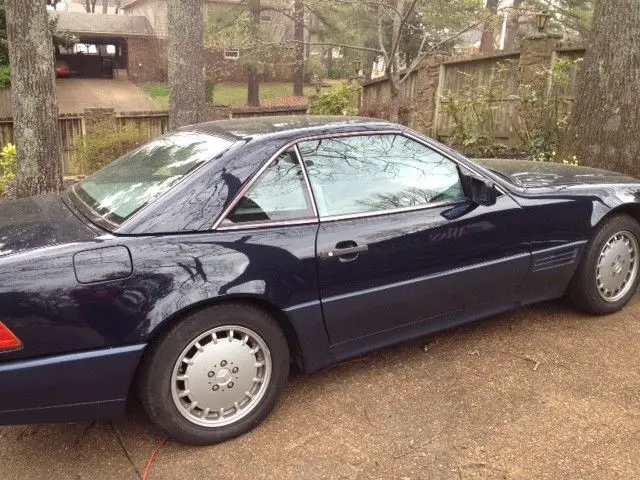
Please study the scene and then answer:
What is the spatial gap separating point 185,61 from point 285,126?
229 inches

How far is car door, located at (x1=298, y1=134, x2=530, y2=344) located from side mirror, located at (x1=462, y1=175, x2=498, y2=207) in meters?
0.04

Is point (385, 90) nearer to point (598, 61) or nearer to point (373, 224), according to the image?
point (598, 61)

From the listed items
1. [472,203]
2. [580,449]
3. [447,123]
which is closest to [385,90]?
[447,123]

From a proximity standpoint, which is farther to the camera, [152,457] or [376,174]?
[376,174]

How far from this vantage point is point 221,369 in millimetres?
2623

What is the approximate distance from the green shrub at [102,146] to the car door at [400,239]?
783 cm

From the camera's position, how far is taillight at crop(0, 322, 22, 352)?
2.20 m

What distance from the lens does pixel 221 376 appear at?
263 cm

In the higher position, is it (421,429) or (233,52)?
(233,52)

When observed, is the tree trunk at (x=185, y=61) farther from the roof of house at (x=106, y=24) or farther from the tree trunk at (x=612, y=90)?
the roof of house at (x=106, y=24)

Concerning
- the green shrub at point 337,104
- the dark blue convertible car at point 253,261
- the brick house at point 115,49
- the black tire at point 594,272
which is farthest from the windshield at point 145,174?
the brick house at point 115,49

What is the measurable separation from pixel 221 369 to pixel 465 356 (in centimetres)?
159

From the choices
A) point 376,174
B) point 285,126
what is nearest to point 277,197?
point 285,126

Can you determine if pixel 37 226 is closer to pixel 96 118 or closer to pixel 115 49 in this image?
pixel 96 118
